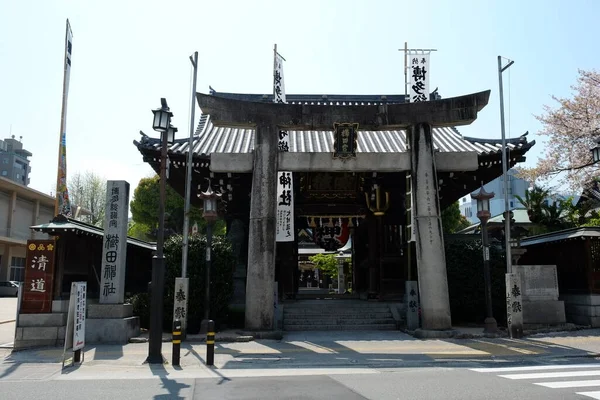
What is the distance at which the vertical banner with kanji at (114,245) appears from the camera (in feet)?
48.0

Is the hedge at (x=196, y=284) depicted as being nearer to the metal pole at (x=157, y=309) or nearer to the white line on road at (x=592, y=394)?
the metal pole at (x=157, y=309)

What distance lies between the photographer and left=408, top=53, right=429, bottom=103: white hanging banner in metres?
21.5

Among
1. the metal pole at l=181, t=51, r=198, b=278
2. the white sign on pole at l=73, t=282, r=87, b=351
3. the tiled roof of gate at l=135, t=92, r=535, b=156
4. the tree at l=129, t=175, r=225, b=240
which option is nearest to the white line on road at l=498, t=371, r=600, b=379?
the white sign on pole at l=73, t=282, r=87, b=351

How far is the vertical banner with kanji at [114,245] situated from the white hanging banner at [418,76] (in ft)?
43.3

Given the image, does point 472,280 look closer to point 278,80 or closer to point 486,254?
point 486,254

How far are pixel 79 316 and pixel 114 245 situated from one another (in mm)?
3806

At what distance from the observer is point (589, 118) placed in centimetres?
2467

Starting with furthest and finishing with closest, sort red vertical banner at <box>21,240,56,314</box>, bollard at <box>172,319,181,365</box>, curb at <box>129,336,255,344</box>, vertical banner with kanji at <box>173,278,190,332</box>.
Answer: vertical banner with kanji at <box>173,278,190,332</box> < curb at <box>129,336,255,344</box> < red vertical banner at <box>21,240,56,314</box> < bollard at <box>172,319,181,365</box>

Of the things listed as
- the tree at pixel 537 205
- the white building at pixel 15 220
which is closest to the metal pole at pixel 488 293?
the tree at pixel 537 205

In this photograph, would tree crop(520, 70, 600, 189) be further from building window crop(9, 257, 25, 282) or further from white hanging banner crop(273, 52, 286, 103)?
building window crop(9, 257, 25, 282)

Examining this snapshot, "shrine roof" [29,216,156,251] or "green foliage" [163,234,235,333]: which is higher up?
"shrine roof" [29,216,156,251]

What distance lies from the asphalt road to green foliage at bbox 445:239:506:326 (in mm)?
7540

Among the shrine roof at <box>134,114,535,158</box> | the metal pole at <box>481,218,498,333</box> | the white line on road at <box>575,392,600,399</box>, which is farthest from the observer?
the shrine roof at <box>134,114,535,158</box>

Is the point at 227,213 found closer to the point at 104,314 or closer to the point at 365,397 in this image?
the point at 104,314
